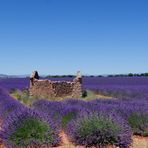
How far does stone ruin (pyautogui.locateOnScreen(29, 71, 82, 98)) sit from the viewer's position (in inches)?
856

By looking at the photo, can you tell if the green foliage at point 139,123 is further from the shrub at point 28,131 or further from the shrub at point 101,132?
the shrub at point 28,131

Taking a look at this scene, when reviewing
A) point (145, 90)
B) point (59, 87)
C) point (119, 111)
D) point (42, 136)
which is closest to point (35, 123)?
point (42, 136)

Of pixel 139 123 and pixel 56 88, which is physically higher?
pixel 56 88

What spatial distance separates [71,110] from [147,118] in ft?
5.56

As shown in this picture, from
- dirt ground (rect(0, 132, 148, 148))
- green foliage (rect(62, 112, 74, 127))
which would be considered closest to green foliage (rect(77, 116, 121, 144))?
dirt ground (rect(0, 132, 148, 148))

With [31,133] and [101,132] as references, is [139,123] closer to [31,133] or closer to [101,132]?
[101,132]

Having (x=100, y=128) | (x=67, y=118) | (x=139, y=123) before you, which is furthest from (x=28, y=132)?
(x=139, y=123)

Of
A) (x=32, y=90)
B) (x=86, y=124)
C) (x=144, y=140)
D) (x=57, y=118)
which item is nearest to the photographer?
(x=86, y=124)

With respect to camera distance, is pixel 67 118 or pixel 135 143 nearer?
pixel 135 143

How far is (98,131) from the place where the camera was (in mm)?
7363

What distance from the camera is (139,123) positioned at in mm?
9945

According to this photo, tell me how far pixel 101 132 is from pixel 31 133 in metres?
1.06

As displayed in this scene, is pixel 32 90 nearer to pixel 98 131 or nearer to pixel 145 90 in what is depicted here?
pixel 145 90

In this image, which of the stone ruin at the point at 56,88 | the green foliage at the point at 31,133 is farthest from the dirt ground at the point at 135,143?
the stone ruin at the point at 56,88
